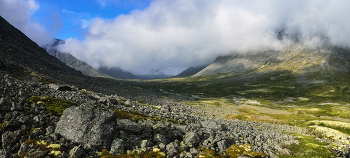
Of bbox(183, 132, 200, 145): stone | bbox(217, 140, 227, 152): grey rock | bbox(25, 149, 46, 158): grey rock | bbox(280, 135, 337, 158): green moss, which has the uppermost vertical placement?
bbox(25, 149, 46, 158): grey rock

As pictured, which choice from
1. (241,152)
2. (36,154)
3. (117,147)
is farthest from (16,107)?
(241,152)

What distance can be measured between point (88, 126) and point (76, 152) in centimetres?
273

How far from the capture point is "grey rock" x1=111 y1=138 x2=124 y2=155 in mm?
13844

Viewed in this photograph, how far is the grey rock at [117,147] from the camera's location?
13844mm

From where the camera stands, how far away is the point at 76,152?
12234 mm

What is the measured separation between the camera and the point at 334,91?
561 feet

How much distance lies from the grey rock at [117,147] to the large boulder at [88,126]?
630mm

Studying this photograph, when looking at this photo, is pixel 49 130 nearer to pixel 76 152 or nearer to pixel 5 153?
Result: pixel 5 153

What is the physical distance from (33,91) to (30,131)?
1877cm

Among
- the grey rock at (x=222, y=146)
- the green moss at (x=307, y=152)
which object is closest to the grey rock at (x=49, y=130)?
the grey rock at (x=222, y=146)

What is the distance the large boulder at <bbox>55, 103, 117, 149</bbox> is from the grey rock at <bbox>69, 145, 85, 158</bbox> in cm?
117

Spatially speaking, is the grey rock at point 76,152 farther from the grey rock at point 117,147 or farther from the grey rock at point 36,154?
the grey rock at point 117,147

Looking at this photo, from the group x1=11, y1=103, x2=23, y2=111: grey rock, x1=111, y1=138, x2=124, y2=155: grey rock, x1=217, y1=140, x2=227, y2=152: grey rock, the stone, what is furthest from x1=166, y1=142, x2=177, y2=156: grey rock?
x1=11, y1=103, x2=23, y2=111: grey rock

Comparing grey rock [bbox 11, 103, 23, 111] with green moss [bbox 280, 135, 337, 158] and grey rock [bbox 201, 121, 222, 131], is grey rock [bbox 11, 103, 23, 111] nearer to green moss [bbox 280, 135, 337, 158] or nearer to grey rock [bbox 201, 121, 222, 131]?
grey rock [bbox 201, 121, 222, 131]
